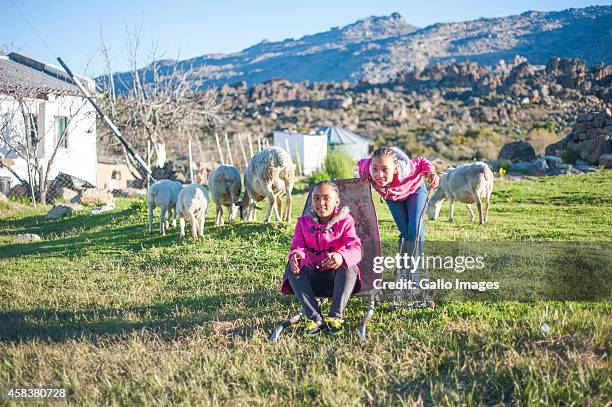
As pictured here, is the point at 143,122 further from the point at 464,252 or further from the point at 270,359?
the point at 270,359

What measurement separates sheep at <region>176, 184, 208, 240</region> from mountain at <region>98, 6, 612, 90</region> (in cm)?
10519

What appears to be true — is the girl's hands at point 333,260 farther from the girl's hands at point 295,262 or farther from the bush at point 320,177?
the bush at point 320,177

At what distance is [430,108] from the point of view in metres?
63.9

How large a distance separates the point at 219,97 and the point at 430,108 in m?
28.1

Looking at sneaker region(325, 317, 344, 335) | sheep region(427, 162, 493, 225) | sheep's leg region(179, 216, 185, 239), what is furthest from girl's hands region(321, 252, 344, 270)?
sheep region(427, 162, 493, 225)

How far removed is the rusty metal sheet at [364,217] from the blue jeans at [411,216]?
0.24 metres

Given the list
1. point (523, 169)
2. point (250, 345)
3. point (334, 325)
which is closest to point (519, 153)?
point (523, 169)

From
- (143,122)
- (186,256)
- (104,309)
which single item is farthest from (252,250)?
(143,122)

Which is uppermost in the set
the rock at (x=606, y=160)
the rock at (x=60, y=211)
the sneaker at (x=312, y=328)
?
the rock at (x=606, y=160)

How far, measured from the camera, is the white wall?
61.7ft

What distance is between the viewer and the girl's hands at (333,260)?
5.25 m

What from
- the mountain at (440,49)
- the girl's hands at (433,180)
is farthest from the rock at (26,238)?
the mountain at (440,49)

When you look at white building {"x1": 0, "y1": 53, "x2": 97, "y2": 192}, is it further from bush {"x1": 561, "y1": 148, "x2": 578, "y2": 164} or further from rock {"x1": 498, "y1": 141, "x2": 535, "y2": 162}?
bush {"x1": 561, "y1": 148, "x2": 578, "y2": 164}

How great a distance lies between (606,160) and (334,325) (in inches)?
825
